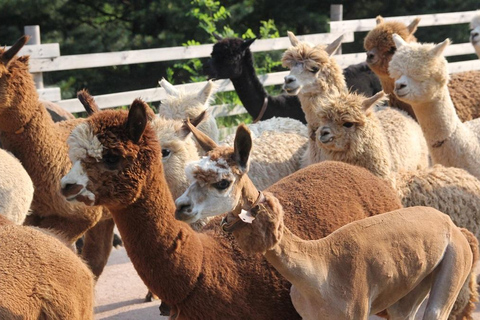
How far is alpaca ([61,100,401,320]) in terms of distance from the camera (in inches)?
147

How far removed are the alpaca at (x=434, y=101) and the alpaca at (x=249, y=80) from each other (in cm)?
226

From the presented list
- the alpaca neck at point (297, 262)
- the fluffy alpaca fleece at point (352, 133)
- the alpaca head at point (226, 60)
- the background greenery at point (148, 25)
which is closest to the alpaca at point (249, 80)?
the alpaca head at point (226, 60)

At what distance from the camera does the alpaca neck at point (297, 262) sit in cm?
362

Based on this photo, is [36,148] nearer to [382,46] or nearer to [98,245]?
[98,245]

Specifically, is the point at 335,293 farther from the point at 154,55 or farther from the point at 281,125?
the point at 154,55

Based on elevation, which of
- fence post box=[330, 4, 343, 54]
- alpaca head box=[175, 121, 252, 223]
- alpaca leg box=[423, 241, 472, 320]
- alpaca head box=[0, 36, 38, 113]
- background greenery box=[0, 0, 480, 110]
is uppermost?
alpaca head box=[175, 121, 252, 223]

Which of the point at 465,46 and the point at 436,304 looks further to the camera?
the point at 465,46

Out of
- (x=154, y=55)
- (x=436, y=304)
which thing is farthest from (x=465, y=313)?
(x=154, y=55)

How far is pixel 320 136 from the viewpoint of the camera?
5516 mm

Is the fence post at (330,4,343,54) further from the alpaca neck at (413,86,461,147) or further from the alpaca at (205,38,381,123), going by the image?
the alpaca neck at (413,86,461,147)

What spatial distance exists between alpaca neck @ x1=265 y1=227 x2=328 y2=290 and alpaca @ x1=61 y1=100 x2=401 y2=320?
0.37 m

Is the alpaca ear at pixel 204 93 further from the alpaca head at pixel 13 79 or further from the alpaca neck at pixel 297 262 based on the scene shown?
the alpaca neck at pixel 297 262

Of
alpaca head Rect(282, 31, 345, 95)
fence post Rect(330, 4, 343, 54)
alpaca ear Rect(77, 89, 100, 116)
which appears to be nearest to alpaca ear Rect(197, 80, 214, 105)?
alpaca head Rect(282, 31, 345, 95)

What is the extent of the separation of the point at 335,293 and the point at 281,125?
3.69 m
